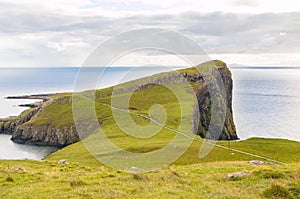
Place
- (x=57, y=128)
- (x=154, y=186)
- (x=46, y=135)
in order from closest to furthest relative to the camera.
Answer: (x=154, y=186) < (x=57, y=128) < (x=46, y=135)

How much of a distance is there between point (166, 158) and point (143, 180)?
3967cm

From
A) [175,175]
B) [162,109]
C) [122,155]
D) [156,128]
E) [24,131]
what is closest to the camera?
[175,175]

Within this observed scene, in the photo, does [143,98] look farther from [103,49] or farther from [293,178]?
[293,178]

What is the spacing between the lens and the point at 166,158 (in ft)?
208

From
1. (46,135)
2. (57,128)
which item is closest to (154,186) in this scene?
(57,128)

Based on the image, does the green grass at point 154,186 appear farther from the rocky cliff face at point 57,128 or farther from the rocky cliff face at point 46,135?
the rocky cliff face at point 46,135

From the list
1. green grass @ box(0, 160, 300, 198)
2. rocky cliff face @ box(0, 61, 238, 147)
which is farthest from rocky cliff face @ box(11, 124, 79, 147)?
green grass @ box(0, 160, 300, 198)

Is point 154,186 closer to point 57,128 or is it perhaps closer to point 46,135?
point 57,128

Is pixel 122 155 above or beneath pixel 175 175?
beneath

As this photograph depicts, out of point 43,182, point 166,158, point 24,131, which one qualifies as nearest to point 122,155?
point 166,158

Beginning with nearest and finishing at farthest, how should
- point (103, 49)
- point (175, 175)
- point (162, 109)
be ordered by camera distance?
point (175, 175)
point (103, 49)
point (162, 109)

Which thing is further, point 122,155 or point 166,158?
point 122,155

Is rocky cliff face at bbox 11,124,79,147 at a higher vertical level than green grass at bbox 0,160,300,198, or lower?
lower

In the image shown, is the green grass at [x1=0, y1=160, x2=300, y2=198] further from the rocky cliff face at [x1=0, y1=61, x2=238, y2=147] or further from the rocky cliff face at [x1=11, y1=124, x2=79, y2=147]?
the rocky cliff face at [x1=11, y1=124, x2=79, y2=147]
